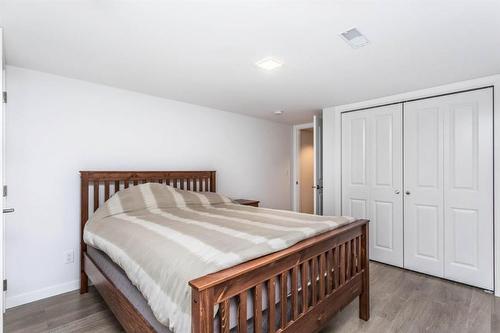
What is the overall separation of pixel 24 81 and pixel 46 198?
108cm

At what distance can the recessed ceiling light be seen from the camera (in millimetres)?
2115

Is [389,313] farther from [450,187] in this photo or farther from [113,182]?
[113,182]

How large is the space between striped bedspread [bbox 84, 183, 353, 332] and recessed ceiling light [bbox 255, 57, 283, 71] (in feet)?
4.21

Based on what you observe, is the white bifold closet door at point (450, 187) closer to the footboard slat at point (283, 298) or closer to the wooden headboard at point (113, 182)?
the footboard slat at point (283, 298)

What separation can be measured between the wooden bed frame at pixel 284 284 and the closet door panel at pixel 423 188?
1.31 m

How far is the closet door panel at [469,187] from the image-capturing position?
2.54 m

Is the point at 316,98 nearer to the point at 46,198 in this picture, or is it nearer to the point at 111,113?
the point at 111,113

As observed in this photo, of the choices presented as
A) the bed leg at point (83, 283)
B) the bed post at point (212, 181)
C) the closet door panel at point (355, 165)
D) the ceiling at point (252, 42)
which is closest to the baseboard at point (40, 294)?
the bed leg at point (83, 283)

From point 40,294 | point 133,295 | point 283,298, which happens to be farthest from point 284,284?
point 40,294

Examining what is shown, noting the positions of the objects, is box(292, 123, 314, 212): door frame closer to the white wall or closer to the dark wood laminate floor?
the white wall

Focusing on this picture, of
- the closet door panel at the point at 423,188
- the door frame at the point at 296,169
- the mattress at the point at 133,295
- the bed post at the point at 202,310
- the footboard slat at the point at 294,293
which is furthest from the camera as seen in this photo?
the door frame at the point at 296,169

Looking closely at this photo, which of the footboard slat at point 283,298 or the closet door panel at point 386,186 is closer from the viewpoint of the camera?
the footboard slat at point 283,298

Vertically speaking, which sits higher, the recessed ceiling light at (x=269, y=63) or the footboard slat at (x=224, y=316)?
the recessed ceiling light at (x=269, y=63)

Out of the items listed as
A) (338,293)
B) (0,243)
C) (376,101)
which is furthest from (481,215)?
(0,243)
